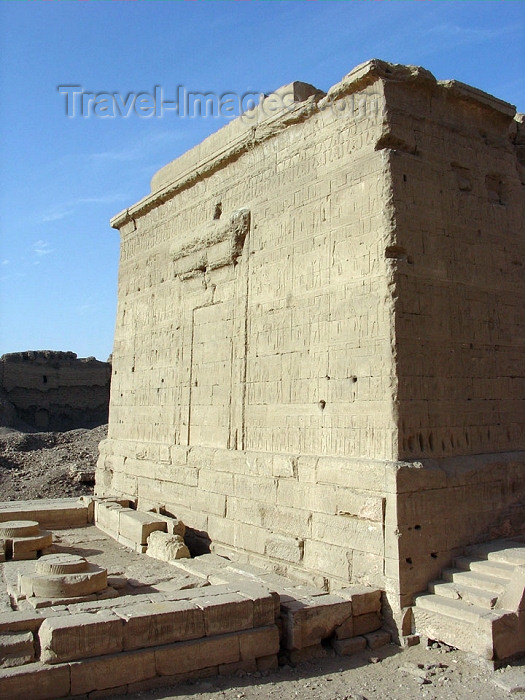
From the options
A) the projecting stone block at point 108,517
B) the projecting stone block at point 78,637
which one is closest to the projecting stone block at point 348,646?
the projecting stone block at point 78,637

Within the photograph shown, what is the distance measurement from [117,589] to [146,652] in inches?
63.5

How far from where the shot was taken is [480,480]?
18.6 ft

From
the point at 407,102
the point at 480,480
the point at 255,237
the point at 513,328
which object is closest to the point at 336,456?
the point at 480,480

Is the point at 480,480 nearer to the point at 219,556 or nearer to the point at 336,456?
the point at 336,456

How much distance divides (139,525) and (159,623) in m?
3.37

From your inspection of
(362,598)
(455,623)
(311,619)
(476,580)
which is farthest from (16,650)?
(476,580)

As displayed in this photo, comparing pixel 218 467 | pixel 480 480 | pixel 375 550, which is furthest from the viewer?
pixel 218 467

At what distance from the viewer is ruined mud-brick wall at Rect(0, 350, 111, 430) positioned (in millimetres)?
26000

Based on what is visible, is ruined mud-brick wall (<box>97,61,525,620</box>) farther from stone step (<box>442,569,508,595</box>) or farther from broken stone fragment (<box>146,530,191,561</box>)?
broken stone fragment (<box>146,530,191,561</box>)

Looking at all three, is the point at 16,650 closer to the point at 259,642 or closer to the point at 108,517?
the point at 259,642

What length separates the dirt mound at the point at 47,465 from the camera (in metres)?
12.8

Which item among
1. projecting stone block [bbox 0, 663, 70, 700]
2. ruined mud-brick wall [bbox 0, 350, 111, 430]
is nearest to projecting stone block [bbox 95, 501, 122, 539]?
projecting stone block [bbox 0, 663, 70, 700]

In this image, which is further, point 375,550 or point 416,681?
point 375,550

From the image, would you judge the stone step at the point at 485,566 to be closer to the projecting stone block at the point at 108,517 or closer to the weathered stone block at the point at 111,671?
the weathered stone block at the point at 111,671
